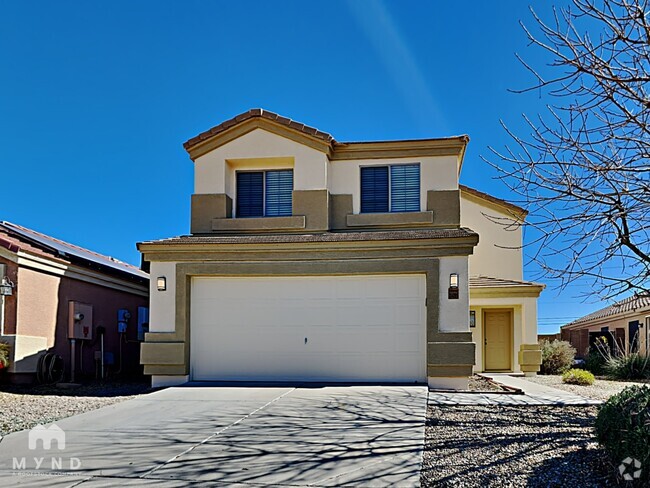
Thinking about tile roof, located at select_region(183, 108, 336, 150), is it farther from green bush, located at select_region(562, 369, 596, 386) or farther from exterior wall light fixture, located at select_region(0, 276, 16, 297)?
green bush, located at select_region(562, 369, 596, 386)

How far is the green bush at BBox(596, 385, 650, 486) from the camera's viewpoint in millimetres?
5820

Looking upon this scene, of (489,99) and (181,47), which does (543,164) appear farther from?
(181,47)

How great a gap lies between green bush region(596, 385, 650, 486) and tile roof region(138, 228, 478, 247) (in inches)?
281

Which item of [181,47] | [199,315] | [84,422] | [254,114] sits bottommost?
[84,422]

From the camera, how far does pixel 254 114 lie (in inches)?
632

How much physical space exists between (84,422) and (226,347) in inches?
199

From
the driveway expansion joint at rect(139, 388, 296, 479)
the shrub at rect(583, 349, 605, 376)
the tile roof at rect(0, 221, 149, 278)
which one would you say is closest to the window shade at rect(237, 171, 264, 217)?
the tile roof at rect(0, 221, 149, 278)

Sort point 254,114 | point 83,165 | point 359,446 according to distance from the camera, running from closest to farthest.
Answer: point 359,446, point 254,114, point 83,165

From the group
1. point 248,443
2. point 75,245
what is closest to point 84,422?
point 248,443

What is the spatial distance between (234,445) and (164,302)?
6.99 meters

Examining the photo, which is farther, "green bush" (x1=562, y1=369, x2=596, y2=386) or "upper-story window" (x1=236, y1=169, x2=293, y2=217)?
"upper-story window" (x1=236, y1=169, x2=293, y2=217)

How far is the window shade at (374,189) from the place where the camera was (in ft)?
52.6

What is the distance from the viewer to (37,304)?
14.8 m

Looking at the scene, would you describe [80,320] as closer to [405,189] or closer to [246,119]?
[246,119]
